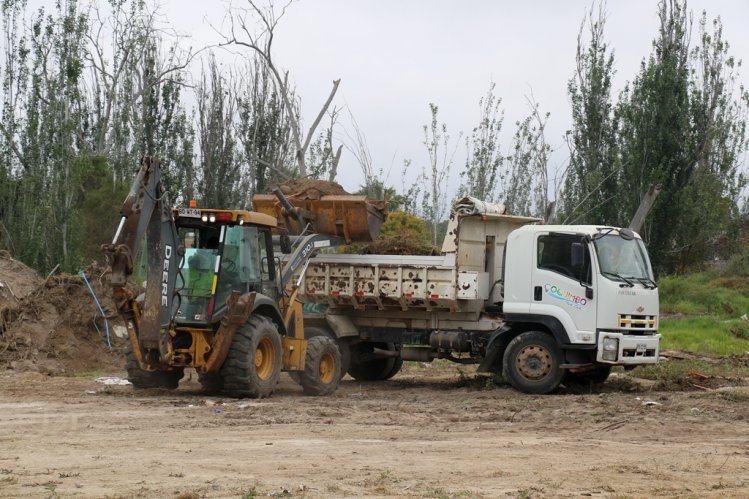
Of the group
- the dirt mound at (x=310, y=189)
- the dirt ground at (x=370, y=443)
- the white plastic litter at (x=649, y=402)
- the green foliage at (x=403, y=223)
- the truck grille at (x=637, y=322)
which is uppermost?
the green foliage at (x=403, y=223)

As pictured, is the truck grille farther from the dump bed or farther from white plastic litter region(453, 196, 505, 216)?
white plastic litter region(453, 196, 505, 216)

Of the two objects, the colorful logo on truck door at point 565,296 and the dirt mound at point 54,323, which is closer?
the colorful logo on truck door at point 565,296

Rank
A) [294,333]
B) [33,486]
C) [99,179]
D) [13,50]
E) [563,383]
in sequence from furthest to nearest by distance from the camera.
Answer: [13,50], [99,179], [563,383], [294,333], [33,486]

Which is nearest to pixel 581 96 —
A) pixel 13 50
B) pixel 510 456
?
pixel 13 50

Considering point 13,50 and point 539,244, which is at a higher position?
point 13,50

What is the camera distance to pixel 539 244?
52.7ft

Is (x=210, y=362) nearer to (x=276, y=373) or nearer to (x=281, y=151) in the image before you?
(x=276, y=373)

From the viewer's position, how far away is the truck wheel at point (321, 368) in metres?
15.4

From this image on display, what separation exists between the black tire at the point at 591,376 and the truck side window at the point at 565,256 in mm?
1972

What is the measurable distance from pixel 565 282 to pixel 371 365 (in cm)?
450

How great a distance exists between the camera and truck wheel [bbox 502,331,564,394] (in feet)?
52.1

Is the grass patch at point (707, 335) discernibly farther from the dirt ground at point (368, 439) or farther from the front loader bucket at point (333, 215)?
the front loader bucket at point (333, 215)

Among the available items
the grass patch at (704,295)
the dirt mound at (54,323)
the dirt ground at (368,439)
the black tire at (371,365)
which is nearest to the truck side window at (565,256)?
the dirt ground at (368,439)

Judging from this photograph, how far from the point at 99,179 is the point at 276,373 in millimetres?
17655
